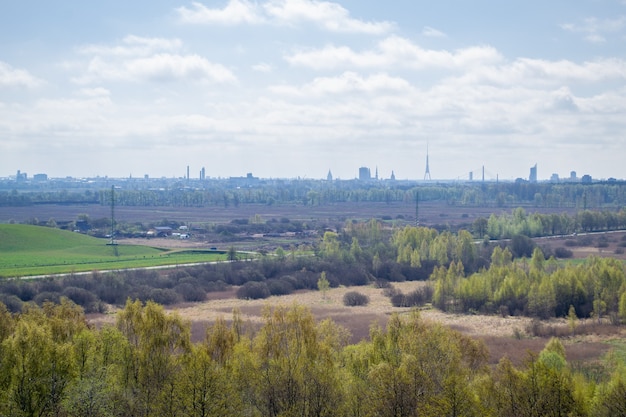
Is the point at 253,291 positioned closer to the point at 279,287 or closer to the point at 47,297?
the point at 279,287

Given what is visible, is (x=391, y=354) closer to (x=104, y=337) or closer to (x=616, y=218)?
(x=104, y=337)

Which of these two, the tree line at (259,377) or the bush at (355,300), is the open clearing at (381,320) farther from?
the tree line at (259,377)

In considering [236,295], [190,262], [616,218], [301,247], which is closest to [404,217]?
[616,218]

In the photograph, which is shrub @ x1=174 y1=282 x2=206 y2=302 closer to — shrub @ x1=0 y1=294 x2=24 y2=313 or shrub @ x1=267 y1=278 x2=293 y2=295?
shrub @ x1=267 y1=278 x2=293 y2=295

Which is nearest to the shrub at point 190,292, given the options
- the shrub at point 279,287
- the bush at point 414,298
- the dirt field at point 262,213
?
the shrub at point 279,287

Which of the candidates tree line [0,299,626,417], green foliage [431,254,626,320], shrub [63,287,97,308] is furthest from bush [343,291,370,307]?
tree line [0,299,626,417]

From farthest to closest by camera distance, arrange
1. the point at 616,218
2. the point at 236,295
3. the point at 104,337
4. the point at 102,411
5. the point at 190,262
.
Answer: the point at 616,218
the point at 190,262
the point at 236,295
the point at 104,337
the point at 102,411
